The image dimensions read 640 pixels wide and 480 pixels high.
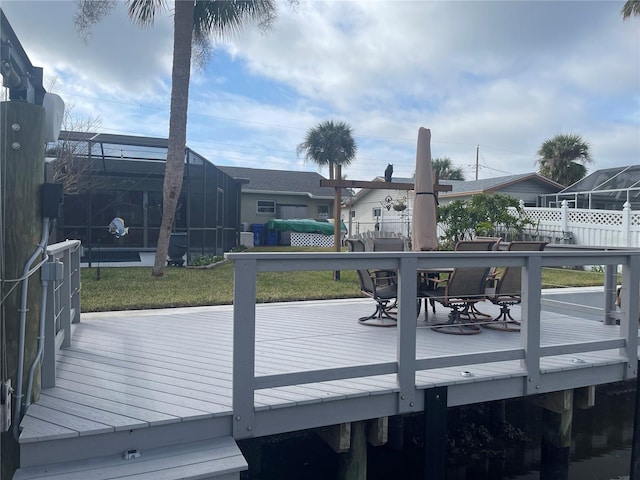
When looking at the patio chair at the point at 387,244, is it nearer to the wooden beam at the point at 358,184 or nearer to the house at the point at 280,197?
the wooden beam at the point at 358,184

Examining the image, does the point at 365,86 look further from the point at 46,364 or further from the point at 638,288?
the point at 46,364

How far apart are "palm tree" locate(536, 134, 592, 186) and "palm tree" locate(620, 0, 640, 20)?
37.5 ft

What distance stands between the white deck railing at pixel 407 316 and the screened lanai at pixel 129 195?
9.18 metres

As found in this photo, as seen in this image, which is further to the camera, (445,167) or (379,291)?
(445,167)

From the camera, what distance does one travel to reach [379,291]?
15.5 ft

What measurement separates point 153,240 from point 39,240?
11.8 metres

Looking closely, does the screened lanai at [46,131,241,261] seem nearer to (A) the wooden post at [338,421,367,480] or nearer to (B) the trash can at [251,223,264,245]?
(B) the trash can at [251,223,264,245]

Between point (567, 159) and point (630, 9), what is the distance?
38.9ft

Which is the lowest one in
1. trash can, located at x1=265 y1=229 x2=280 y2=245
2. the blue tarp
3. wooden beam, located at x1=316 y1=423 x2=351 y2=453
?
wooden beam, located at x1=316 y1=423 x2=351 y2=453

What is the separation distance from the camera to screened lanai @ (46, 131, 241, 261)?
11.3 metres

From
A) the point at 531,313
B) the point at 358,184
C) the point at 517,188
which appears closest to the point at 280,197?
the point at 517,188

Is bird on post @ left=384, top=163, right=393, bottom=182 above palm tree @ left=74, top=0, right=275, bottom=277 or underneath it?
underneath

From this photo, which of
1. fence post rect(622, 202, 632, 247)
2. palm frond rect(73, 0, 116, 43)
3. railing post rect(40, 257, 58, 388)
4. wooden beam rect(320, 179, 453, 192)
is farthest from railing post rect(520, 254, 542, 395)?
fence post rect(622, 202, 632, 247)

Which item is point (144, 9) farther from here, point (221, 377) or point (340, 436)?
point (340, 436)
